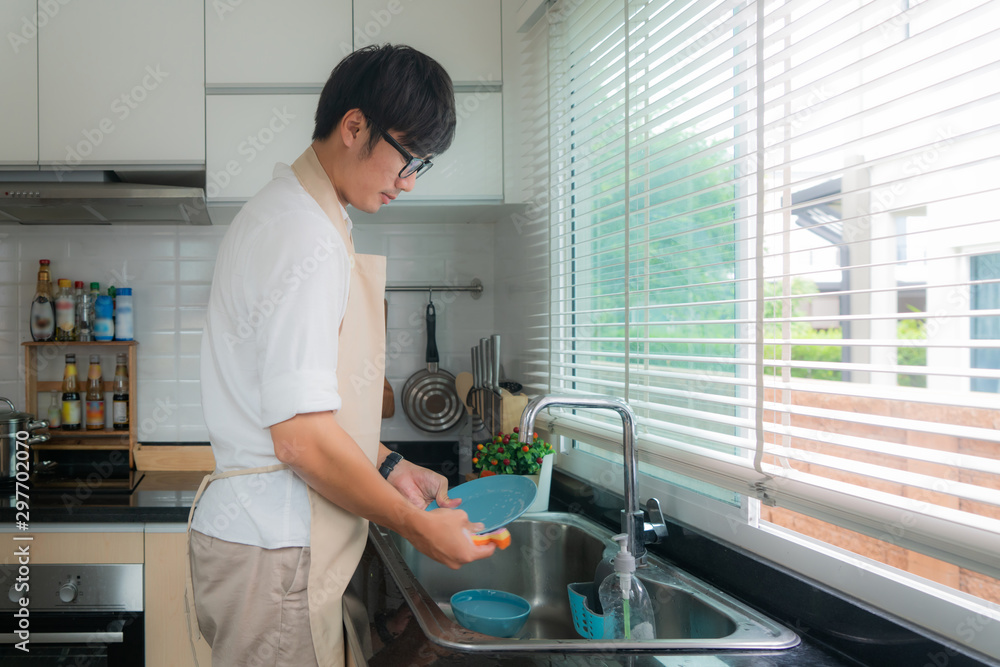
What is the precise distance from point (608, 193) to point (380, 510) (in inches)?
35.9

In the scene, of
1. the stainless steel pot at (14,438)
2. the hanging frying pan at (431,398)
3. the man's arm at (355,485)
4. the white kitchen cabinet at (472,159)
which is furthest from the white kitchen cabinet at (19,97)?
the man's arm at (355,485)

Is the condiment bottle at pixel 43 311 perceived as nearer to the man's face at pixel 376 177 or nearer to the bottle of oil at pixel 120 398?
the bottle of oil at pixel 120 398

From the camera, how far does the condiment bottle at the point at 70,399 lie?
2320 millimetres

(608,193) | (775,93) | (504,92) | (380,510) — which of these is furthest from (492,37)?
(380,510)

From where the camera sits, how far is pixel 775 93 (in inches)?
41.8

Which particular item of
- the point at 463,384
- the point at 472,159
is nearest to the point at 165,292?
the point at 463,384

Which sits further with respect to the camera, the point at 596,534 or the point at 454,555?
the point at 596,534

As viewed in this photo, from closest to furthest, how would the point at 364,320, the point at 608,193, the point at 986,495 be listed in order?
1. the point at 986,495
2. the point at 364,320
3. the point at 608,193

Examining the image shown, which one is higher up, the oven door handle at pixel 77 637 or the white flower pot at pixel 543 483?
the white flower pot at pixel 543 483

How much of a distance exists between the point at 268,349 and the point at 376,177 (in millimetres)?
340

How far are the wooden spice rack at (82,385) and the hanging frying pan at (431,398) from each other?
2.87ft

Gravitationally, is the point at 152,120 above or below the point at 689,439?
above

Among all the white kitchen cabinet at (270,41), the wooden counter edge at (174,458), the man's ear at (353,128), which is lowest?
the wooden counter edge at (174,458)

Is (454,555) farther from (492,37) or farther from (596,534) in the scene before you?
(492,37)
